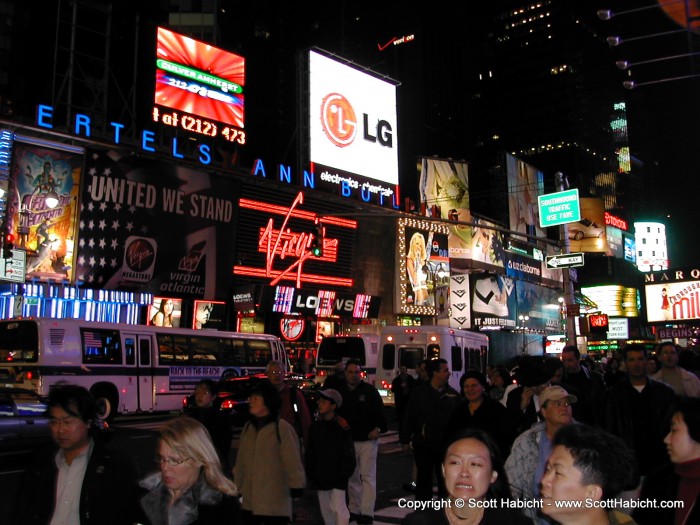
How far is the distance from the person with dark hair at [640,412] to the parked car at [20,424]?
33.8ft

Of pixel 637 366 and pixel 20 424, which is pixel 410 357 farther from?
pixel 637 366

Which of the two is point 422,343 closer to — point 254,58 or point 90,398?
point 90,398

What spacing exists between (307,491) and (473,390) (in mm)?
5229

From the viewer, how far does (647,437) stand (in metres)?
6.61

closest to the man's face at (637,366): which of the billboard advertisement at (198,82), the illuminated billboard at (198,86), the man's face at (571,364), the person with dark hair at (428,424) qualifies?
the man's face at (571,364)

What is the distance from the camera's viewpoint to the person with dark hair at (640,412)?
656cm

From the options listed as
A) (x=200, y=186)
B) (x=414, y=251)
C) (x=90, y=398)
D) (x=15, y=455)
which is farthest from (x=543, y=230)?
(x=90, y=398)

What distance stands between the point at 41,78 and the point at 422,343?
5194 cm

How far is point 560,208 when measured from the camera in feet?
78.6

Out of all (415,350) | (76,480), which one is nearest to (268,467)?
(76,480)

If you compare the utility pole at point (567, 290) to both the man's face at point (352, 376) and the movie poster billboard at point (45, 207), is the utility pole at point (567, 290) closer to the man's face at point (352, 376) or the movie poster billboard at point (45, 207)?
the man's face at point (352, 376)

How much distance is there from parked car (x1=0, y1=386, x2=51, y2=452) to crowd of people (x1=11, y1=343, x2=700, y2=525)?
6853mm

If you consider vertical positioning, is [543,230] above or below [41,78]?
below

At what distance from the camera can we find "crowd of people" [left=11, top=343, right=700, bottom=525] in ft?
9.73
